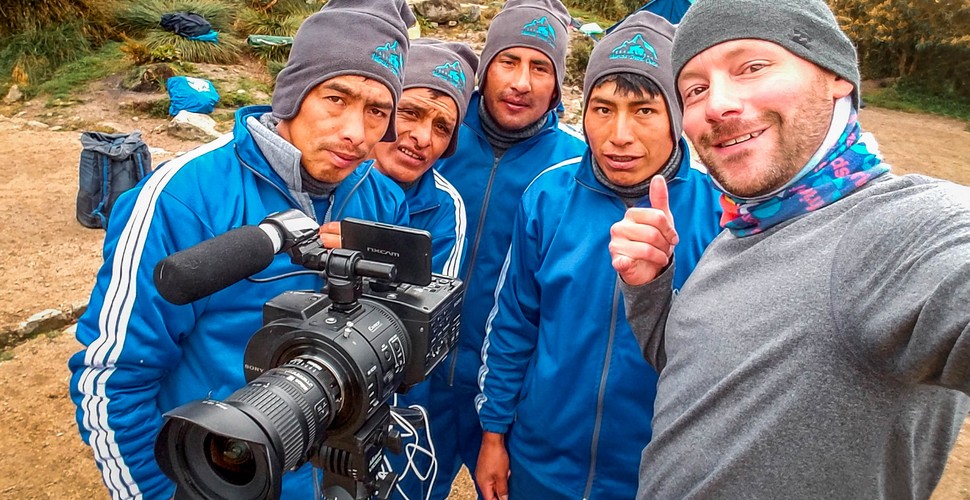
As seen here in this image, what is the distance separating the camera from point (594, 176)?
7.24ft

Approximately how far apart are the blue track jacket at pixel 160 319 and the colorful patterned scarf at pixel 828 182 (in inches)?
50.2

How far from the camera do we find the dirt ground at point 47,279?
337 cm

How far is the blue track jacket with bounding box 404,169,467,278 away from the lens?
8.25 feet

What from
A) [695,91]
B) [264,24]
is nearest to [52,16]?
[264,24]

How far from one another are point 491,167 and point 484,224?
0.26 meters

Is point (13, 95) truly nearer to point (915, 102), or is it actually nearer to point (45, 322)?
point (45, 322)

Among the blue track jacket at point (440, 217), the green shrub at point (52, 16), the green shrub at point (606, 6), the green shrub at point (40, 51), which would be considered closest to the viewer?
the blue track jacket at point (440, 217)

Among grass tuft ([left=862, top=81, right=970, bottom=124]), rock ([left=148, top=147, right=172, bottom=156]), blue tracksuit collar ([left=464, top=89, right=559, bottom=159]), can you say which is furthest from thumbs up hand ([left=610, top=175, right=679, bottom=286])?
grass tuft ([left=862, top=81, right=970, bottom=124])

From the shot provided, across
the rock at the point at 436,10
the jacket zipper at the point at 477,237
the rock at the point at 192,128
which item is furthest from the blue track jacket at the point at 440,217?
the rock at the point at 436,10

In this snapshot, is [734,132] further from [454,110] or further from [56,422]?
[56,422]

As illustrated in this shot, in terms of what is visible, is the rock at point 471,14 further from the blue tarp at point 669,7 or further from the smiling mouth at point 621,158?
the smiling mouth at point 621,158

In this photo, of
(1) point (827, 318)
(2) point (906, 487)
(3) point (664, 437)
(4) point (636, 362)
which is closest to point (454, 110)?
(4) point (636, 362)

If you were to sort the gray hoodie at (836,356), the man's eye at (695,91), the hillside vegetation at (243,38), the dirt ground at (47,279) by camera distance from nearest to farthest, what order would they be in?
the gray hoodie at (836,356), the man's eye at (695,91), the dirt ground at (47,279), the hillside vegetation at (243,38)

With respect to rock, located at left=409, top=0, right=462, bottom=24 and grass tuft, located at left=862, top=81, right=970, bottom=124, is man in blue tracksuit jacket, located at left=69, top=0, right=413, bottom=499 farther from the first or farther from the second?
grass tuft, located at left=862, top=81, right=970, bottom=124
